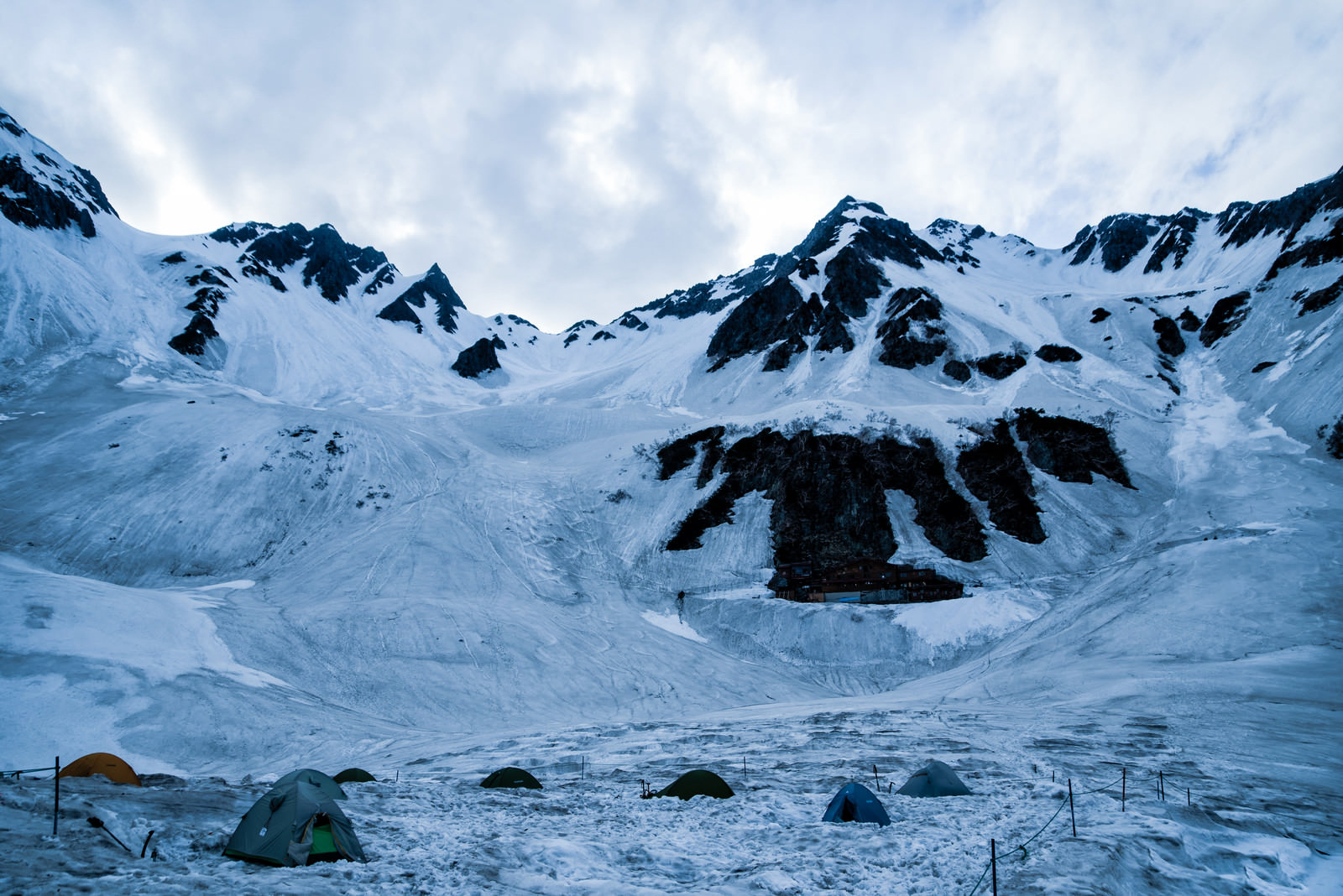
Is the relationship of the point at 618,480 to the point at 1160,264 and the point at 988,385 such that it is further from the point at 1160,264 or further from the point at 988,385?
the point at 1160,264

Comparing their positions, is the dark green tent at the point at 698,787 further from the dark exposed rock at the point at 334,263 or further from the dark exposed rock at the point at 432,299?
the dark exposed rock at the point at 334,263

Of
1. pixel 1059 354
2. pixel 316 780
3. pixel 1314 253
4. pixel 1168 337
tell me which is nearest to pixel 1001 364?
pixel 1059 354

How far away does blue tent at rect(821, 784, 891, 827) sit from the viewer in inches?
468

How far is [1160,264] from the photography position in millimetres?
114188

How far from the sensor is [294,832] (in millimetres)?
8859

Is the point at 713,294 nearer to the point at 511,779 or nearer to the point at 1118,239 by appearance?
the point at 1118,239

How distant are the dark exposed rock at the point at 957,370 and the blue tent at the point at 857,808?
7039cm

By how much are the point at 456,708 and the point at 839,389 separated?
57141 mm

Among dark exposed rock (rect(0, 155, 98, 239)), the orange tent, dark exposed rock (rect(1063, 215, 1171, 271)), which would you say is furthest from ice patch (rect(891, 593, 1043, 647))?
dark exposed rock (rect(1063, 215, 1171, 271))

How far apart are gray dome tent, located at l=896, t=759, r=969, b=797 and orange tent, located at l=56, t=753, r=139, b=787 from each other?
17002mm

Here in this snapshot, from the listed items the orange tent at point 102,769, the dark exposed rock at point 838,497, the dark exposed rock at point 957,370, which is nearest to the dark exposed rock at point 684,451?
the dark exposed rock at point 838,497

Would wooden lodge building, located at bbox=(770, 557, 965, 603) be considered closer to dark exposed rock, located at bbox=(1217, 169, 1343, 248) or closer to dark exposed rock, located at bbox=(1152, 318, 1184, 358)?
dark exposed rock, located at bbox=(1152, 318, 1184, 358)

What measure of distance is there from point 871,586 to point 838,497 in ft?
36.6

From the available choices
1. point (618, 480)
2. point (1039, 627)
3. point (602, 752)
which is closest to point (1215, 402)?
point (1039, 627)
